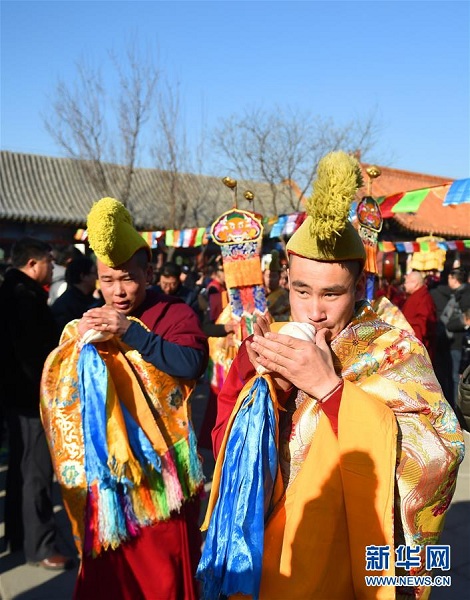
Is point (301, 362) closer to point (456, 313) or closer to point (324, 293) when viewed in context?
point (324, 293)

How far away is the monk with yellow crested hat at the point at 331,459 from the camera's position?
1.45 meters

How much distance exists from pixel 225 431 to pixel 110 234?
3.97ft

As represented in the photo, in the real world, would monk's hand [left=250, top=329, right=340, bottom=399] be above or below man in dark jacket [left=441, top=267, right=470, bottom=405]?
above

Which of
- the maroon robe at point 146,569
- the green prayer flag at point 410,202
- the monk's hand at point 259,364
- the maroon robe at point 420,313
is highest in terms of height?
the green prayer flag at point 410,202

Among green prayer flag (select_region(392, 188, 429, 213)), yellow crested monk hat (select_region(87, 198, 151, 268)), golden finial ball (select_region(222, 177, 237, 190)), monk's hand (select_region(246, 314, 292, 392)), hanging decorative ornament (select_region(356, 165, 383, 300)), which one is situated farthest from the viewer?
green prayer flag (select_region(392, 188, 429, 213))

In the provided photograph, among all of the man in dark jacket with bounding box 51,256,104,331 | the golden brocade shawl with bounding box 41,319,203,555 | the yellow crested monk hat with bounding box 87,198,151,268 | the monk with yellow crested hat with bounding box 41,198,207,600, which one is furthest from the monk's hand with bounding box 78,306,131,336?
the man in dark jacket with bounding box 51,256,104,331

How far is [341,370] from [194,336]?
1.20 meters

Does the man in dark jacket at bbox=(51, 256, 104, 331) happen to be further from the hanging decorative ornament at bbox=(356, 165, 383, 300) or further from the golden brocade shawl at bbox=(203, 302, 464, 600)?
the golden brocade shawl at bbox=(203, 302, 464, 600)

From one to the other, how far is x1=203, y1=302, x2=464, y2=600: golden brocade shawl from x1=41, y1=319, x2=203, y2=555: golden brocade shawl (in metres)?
1.01

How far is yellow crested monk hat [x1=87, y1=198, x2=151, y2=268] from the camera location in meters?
2.50

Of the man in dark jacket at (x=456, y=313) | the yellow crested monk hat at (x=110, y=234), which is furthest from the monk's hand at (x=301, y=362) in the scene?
the man in dark jacket at (x=456, y=313)

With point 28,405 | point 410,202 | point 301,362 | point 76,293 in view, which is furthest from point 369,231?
point 301,362

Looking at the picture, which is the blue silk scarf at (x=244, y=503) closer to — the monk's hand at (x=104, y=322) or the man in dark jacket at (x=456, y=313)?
the monk's hand at (x=104, y=322)

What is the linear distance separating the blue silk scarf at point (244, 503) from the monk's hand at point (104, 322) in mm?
1001
